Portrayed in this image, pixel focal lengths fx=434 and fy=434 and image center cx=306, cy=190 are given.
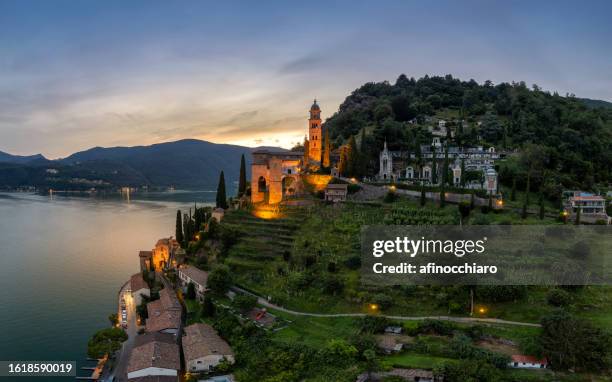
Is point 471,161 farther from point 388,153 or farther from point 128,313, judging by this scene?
point 128,313

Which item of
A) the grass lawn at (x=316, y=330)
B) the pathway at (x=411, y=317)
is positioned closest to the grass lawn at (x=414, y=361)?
the grass lawn at (x=316, y=330)

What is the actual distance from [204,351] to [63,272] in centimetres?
3430

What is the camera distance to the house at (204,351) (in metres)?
25.0

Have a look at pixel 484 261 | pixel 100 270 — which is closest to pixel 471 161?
pixel 484 261

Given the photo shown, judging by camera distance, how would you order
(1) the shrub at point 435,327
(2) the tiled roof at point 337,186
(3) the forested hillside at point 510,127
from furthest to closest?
(3) the forested hillside at point 510,127 → (2) the tiled roof at point 337,186 → (1) the shrub at point 435,327

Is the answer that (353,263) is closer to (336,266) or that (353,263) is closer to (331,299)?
(336,266)

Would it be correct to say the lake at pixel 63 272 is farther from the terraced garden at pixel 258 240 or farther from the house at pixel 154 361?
the terraced garden at pixel 258 240

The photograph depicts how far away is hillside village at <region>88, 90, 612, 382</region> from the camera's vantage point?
23.4 meters

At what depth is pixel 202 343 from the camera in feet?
85.9

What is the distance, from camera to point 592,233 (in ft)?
111

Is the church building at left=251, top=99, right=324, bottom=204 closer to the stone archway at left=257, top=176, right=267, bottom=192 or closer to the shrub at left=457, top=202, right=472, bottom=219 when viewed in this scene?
the stone archway at left=257, top=176, right=267, bottom=192

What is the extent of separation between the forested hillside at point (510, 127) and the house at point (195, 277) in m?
25.1

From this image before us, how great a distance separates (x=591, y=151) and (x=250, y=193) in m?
42.0

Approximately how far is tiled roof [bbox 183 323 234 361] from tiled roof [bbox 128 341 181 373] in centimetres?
71
